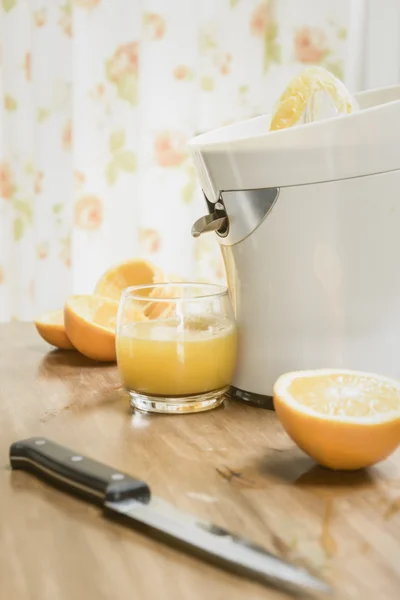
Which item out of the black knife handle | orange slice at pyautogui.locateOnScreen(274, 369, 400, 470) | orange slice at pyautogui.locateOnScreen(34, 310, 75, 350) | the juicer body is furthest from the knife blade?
orange slice at pyautogui.locateOnScreen(34, 310, 75, 350)

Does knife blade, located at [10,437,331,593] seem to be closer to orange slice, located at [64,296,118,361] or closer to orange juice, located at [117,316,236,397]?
orange juice, located at [117,316,236,397]

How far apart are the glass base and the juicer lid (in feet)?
0.73

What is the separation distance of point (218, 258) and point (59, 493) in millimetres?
1683

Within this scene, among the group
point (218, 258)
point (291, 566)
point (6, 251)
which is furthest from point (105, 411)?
point (6, 251)

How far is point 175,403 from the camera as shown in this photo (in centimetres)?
77

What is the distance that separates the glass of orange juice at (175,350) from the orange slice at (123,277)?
24 centimetres

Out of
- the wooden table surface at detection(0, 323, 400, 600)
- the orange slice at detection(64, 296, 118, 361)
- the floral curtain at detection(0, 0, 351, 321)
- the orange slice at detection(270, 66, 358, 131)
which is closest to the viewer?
the wooden table surface at detection(0, 323, 400, 600)

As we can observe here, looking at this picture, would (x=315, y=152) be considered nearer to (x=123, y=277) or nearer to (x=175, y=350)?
(x=175, y=350)

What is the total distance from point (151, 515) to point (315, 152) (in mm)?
381

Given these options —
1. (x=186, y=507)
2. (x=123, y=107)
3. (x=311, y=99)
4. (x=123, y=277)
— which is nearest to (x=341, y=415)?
(x=186, y=507)

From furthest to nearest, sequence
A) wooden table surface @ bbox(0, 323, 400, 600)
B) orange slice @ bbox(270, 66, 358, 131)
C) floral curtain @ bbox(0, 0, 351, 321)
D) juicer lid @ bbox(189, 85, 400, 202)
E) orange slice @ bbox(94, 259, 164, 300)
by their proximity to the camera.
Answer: floral curtain @ bbox(0, 0, 351, 321) < orange slice @ bbox(94, 259, 164, 300) < orange slice @ bbox(270, 66, 358, 131) < juicer lid @ bbox(189, 85, 400, 202) < wooden table surface @ bbox(0, 323, 400, 600)

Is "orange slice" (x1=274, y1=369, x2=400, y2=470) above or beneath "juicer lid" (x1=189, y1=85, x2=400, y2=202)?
beneath

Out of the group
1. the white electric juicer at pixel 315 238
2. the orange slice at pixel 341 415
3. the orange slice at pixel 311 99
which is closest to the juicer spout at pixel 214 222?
the white electric juicer at pixel 315 238

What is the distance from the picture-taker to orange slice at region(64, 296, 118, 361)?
3.07ft
